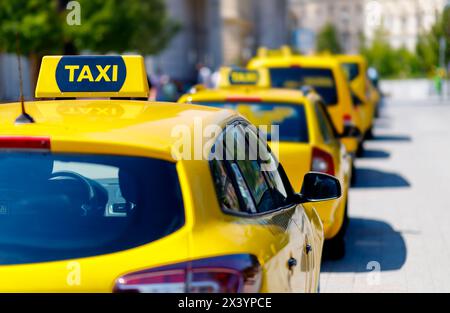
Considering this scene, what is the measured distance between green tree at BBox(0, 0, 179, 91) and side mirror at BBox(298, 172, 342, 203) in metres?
23.8

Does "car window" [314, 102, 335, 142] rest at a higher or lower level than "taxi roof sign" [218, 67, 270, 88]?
lower

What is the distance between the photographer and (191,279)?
9.98ft

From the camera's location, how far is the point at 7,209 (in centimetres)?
368

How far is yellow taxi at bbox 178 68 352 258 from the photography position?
27.1 feet

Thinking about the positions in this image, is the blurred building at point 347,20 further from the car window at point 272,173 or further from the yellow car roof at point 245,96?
the car window at point 272,173

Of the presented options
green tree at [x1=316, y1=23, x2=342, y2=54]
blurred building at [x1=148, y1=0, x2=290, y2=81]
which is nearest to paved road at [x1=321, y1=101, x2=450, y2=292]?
blurred building at [x1=148, y1=0, x2=290, y2=81]

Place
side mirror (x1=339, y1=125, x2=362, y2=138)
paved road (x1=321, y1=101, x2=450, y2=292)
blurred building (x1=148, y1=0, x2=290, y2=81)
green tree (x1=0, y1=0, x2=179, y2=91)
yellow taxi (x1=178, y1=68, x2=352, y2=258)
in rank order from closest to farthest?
paved road (x1=321, y1=101, x2=450, y2=292)
yellow taxi (x1=178, y1=68, x2=352, y2=258)
side mirror (x1=339, y1=125, x2=362, y2=138)
green tree (x1=0, y1=0, x2=179, y2=91)
blurred building (x1=148, y1=0, x2=290, y2=81)

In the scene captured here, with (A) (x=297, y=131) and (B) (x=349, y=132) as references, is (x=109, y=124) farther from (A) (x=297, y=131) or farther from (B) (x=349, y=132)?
(B) (x=349, y=132)

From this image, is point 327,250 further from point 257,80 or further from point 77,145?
point 77,145

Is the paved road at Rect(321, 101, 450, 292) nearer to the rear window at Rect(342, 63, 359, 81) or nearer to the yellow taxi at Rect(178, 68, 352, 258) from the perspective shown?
the yellow taxi at Rect(178, 68, 352, 258)

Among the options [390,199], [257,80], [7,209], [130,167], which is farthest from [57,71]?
[390,199]

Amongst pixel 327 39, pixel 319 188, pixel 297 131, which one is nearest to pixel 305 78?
pixel 297 131

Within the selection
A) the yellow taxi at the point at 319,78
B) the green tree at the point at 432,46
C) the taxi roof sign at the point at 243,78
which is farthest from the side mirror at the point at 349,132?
the green tree at the point at 432,46

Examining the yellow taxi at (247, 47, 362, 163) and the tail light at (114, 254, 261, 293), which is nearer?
the tail light at (114, 254, 261, 293)
